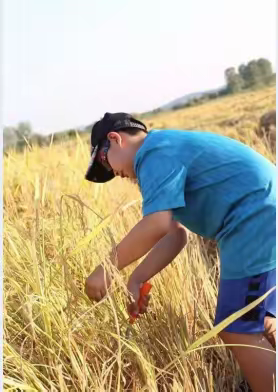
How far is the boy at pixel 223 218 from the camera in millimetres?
1282

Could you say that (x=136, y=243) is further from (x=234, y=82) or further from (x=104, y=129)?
(x=234, y=82)

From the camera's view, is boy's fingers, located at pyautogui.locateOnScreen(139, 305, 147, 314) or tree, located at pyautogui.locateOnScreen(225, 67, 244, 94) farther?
tree, located at pyautogui.locateOnScreen(225, 67, 244, 94)

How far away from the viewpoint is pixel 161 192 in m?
1.26

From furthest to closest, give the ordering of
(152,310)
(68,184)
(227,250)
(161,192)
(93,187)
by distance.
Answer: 1. (68,184)
2. (93,187)
3. (152,310)
4. (227,250)
5. (161,192)

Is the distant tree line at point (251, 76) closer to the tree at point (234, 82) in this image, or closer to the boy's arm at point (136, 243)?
the tree at point (234, 82)

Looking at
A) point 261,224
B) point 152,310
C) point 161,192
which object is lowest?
point 152,310

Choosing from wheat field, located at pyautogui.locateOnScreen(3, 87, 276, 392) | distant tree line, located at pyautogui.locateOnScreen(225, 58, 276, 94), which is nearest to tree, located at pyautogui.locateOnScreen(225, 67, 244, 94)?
distant tree line, located at pyautogui.locateOnScreen(225, 58, 276, 94)

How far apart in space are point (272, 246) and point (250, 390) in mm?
393

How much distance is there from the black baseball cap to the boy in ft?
0.25

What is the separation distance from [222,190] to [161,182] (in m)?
0.18

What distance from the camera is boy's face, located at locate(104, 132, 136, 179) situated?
1449mm

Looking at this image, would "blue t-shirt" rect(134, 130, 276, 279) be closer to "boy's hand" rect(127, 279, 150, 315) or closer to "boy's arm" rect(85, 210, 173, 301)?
"boy's arm" rect(85, 210, 173, 301)

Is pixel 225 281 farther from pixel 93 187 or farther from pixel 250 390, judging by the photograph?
pixel 93 187

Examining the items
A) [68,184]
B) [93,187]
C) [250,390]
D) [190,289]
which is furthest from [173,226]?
[68,184]
